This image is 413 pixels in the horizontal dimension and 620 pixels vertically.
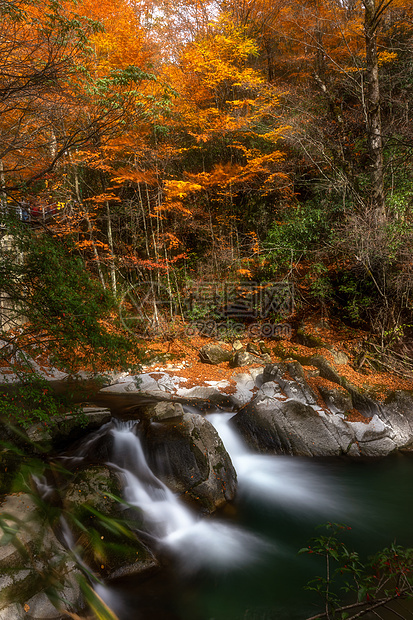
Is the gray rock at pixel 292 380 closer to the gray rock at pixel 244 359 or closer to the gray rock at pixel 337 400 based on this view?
the gray rock at pixel 337 400

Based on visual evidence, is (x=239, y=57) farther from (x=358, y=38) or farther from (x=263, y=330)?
(x=263, y=330)

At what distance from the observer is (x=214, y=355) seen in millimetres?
9938

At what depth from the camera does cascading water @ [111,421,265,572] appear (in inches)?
182

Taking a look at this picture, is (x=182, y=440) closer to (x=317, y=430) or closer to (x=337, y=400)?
(x=317, y=430)

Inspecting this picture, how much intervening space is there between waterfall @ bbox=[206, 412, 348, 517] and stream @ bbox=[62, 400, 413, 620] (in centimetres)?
2

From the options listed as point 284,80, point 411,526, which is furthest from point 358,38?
point 411,526

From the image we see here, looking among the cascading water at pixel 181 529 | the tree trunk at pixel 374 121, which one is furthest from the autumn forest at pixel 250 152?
the cascading water at pixel 181 529

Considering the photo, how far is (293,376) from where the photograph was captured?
790cm

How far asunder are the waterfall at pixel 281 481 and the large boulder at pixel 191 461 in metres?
0.58

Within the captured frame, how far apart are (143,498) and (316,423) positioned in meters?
3.75

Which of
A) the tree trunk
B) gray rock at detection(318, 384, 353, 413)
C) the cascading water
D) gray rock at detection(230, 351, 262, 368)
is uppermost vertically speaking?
the tree trunk

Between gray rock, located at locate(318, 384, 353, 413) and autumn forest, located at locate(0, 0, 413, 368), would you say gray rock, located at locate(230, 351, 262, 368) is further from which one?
autumn forest, located at locate(0, 0, 413, 368)

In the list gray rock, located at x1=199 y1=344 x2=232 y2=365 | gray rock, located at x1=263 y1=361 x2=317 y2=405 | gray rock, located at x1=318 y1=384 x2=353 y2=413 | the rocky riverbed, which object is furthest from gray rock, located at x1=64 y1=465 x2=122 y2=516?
gray rock, located at x1=199 y1=344 x2=232 y2=365

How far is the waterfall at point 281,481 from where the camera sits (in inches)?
229
